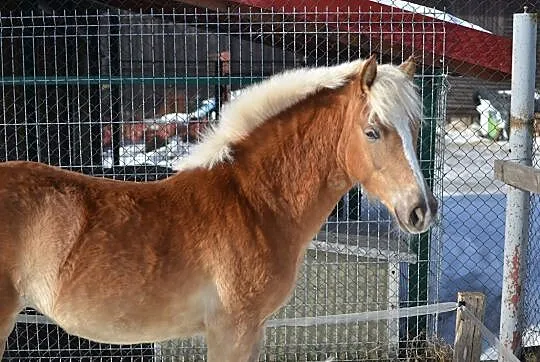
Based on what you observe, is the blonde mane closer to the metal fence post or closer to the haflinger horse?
the haflinger horse

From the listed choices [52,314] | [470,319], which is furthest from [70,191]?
[470,319]

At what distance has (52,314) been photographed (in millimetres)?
3070

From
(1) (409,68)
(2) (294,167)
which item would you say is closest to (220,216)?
(2) (294,167)

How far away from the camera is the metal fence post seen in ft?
14.0

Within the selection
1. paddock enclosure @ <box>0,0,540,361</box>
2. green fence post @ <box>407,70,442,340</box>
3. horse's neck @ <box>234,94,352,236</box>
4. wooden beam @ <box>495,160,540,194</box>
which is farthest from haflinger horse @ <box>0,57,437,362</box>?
green fence post @ <box>407,70,442,340</box>

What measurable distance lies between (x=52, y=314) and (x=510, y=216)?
2.80 m

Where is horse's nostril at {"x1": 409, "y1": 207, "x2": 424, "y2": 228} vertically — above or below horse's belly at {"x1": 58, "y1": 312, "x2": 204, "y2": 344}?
above

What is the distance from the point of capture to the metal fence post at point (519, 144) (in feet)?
14.0

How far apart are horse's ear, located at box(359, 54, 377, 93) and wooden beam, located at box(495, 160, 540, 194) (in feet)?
4.10

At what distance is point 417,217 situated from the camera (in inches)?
115

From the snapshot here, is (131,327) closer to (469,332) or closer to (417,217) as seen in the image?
(417,217)

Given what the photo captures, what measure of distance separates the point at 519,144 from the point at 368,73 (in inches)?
67.6

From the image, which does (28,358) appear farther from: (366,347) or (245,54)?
(245,54)

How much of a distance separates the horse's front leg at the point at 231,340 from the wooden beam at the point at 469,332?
1402 mm
